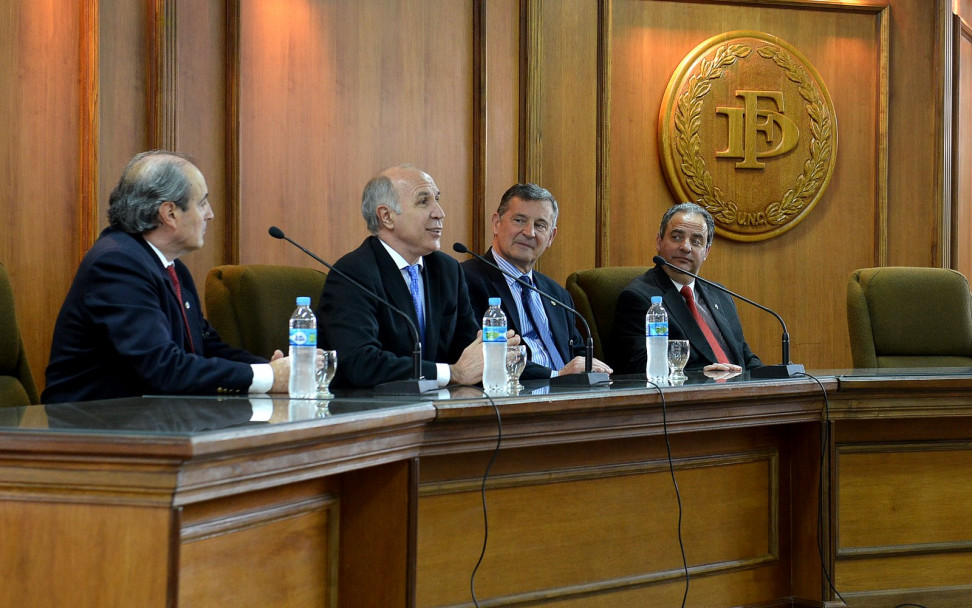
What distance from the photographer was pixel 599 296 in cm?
397

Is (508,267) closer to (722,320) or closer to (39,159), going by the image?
(722,320)

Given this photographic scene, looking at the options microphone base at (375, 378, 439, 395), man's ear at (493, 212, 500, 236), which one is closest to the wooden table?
microphone base at (375, 378, 439, 395)

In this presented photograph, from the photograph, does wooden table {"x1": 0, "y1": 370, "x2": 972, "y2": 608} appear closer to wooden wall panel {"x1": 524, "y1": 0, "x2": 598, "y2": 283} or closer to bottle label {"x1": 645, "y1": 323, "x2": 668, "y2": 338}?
bottle label {"x1": 645, "y1": 323, "x2": 668, "y2": 338}

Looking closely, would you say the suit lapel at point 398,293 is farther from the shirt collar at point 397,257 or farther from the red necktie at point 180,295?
the red necktie at point 180,295

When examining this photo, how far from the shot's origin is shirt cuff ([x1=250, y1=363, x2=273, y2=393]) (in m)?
2.40

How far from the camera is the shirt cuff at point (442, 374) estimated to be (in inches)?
106

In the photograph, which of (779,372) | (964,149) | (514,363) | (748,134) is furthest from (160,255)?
(964,149)

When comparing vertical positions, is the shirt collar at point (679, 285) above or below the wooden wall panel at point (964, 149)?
below

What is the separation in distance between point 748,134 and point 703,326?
133 centimetres

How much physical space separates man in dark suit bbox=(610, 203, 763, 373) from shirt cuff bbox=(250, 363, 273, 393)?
1.59 meters

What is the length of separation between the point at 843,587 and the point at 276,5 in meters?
2.76

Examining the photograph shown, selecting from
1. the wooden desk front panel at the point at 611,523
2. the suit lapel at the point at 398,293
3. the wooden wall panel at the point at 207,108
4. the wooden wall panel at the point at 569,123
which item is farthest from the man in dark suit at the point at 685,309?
the wooden wall panel at the point at 207,108

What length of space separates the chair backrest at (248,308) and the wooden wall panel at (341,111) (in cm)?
58

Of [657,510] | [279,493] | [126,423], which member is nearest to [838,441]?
[657,510]
